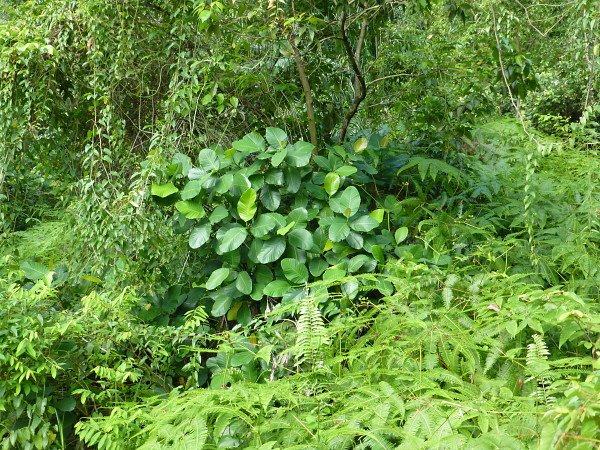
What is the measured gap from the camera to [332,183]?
3336 mm

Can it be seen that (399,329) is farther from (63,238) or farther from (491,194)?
(63,238)

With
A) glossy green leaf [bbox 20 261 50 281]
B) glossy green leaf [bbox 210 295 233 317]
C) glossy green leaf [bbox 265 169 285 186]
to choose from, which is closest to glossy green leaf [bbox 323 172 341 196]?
glossy green leaf [bbox 265 169 285 186]

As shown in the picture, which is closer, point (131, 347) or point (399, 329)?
point (399, 329)

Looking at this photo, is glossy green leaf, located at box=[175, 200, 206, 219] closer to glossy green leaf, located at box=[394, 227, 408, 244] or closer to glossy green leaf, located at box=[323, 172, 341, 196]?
glossy green leaf, located at box=[323, 172, 341, 196]

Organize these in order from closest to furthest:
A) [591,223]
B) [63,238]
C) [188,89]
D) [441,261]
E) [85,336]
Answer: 1. [85,336]
2. [441,261]
3. [188,89]
4. [591,223]
5. [63,238]

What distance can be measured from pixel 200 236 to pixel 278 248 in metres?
0.46

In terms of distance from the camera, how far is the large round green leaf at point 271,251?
3.12 meters

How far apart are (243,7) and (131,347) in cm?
213

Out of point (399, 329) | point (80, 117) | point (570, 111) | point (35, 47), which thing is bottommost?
point (570, 111)

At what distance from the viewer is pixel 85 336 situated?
271 centimetres

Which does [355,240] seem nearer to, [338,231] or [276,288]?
[338,231]

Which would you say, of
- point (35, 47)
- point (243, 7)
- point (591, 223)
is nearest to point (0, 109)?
point (35, 47)

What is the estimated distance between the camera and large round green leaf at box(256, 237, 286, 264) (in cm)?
312

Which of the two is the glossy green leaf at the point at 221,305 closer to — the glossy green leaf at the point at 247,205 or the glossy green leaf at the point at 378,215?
the glossy green leaf at the point at 247,205
